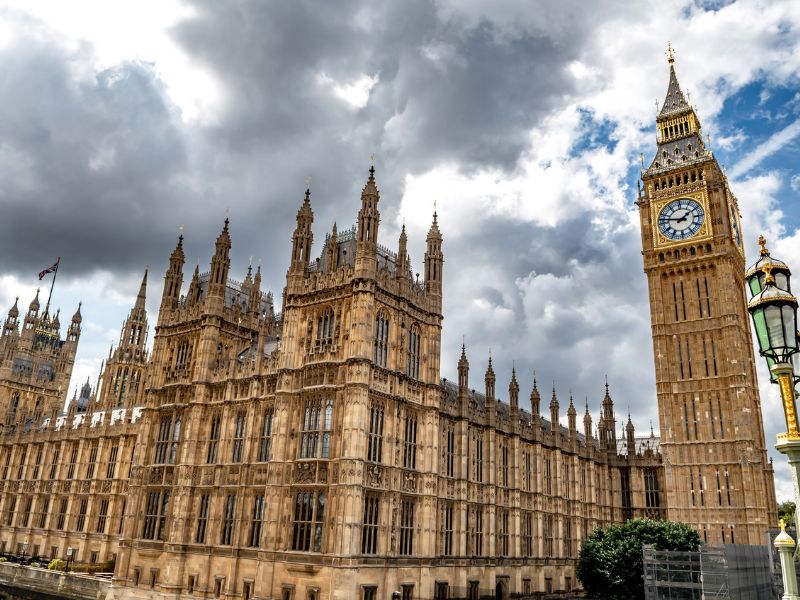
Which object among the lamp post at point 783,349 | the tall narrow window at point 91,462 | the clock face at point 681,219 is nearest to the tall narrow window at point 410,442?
the lamp post at point 783,349

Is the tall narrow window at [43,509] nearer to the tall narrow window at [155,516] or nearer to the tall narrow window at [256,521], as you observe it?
the tall narrow window at [155,516]

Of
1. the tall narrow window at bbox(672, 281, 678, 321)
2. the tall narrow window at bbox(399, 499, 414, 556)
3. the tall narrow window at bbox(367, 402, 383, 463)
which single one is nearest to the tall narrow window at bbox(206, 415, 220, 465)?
the tall narrow window at bbox(367, 402, 383, 463)

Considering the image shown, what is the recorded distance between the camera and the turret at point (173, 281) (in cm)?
5906

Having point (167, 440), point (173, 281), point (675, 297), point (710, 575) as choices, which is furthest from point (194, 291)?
point (675, 297)

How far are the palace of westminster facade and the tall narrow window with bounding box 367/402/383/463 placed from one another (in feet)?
0.53

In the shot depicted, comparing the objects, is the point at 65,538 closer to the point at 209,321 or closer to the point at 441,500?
the point at 209,321

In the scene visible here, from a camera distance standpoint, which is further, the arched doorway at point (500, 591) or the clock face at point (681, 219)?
the clock face at point (681, 219)

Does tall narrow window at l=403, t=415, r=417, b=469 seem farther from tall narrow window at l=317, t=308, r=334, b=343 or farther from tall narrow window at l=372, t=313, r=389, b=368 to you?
tall narrow window at l=317, t=308, r=334, b=343

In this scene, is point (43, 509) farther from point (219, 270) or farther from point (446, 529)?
point (446, 529)

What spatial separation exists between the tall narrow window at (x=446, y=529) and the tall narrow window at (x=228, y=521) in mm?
15484

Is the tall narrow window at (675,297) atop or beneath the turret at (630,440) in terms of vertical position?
atop

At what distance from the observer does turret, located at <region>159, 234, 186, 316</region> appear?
194 feet

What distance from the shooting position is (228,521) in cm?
4709

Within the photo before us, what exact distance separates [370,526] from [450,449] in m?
11.8
